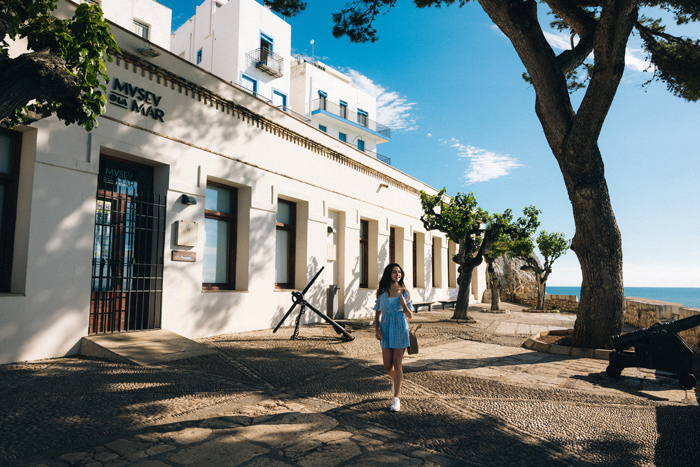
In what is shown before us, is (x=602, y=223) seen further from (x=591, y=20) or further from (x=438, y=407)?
(x=438, y=407)

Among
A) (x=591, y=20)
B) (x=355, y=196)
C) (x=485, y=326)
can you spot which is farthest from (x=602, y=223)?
→ (x=355, y=196)

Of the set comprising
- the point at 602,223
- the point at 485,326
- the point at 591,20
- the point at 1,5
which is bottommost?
the point at 485,326

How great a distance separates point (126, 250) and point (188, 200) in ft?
4.76

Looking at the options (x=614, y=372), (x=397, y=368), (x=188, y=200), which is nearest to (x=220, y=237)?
(x=188, y=200)

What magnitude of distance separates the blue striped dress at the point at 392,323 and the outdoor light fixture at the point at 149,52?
6258 mm

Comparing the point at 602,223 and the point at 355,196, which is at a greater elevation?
the point at 355,196

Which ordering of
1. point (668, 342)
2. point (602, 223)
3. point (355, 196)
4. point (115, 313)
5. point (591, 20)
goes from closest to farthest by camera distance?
point (668, 342), point (115, 313), point (602, 223), point (591, 20), point (355, 196)

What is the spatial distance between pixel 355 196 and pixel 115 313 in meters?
8.62

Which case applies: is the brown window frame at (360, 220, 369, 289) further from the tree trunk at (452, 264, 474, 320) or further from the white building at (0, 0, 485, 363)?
the tree trunk at (452, 264, 474, 320)

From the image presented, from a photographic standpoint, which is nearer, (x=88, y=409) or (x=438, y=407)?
(x=88, y=409)

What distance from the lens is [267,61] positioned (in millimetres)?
27734

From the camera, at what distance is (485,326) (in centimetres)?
1334

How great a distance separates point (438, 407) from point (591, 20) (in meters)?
9.37

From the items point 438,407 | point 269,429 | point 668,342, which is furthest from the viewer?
point 668,342
